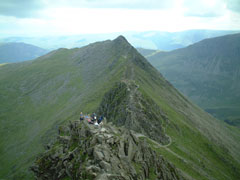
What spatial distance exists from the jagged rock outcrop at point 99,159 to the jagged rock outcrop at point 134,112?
2954cm

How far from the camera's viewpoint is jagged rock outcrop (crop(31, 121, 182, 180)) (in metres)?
29.1

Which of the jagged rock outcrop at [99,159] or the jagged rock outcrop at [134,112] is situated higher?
the jagged rock outcrop at [99,159]

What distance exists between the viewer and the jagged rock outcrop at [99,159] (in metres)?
29.1

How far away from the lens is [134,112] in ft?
258

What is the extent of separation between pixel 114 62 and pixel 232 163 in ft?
431

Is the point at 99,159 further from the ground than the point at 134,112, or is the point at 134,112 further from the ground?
the point at 99,159

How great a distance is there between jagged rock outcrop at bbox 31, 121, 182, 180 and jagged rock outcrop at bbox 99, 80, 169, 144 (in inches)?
1163

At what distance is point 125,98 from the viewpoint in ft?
284

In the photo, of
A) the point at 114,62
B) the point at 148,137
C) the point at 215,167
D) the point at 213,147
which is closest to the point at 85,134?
the point at 148,137

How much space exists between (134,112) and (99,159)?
49.6 metres

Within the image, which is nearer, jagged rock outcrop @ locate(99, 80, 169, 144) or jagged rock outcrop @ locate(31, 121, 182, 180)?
jagged rock outcrop @ locate(31, 121, 182, 180)

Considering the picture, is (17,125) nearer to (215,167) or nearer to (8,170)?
(8,170)

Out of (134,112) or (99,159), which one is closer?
(99,159)

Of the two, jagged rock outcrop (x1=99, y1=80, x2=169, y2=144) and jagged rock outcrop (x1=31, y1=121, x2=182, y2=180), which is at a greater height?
jagged rock outcrop (x1=31, y1=121, x2=182, y2=180)
